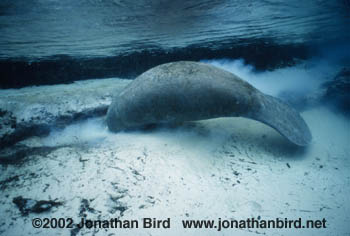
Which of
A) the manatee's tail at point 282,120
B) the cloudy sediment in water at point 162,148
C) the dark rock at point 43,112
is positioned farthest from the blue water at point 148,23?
the manatee's tail at point 282,120

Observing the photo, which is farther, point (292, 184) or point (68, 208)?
point (292, 184)

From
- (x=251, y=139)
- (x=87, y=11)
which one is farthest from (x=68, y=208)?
(x=87, y=11)

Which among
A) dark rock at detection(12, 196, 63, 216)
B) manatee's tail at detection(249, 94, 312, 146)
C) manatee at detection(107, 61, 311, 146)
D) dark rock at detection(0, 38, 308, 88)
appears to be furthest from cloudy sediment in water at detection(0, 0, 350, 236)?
dark rock at detection(0, 38, 308, 88)

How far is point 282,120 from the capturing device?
3.21 meters

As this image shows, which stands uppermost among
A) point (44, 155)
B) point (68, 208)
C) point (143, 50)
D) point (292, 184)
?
point (143, 50)

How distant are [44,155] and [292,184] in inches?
149

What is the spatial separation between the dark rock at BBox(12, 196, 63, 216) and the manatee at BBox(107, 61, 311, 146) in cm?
184

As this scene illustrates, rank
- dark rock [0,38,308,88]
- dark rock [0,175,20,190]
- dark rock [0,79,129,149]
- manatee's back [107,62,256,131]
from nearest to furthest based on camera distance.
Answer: dark rock [0,175,20,190] → manatee's back [107,62,256,131] → dark rock [0,79,129,149] → dark rock [0,38,308,88]

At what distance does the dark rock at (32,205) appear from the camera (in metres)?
1.88

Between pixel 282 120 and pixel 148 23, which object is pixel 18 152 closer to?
pixel 282 120

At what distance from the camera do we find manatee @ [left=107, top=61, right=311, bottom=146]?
9.84ft

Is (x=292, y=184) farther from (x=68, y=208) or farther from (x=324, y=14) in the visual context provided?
(x=324, y=14)

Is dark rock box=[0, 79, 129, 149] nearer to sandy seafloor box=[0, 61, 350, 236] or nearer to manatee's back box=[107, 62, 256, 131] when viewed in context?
sandy seafloor box=[0, 61, 350, 236]

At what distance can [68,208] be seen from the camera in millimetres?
1897
